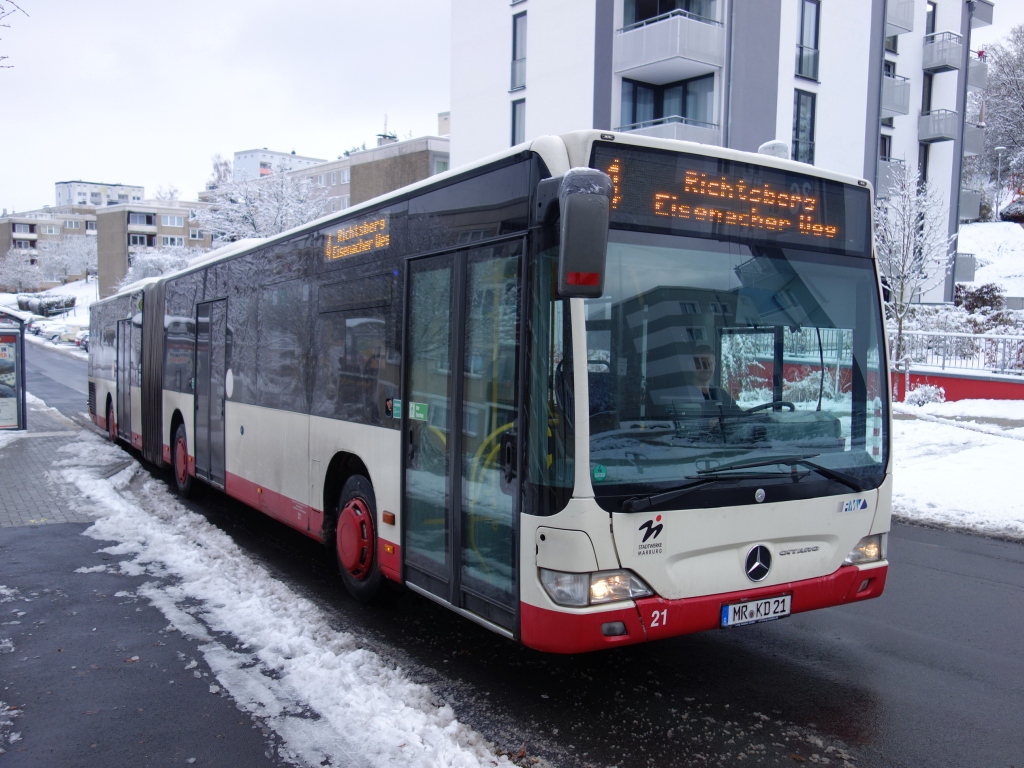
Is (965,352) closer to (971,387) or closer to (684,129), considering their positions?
(971,387)

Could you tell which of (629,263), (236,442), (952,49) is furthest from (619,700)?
(952,49)

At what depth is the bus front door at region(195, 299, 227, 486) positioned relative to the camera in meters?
9.38

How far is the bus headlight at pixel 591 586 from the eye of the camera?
4.12 meters

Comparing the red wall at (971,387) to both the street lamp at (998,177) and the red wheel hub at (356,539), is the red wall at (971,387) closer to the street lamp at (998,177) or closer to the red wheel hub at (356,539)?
the red wheel hub at (356,539)

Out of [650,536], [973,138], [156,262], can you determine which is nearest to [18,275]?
[156,262]

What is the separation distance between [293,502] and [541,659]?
2.97 metres

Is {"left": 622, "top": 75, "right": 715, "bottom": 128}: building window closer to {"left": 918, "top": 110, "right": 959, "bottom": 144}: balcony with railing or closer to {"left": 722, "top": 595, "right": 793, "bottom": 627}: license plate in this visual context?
{"left": 918, "top": 110, "right": 959, "bottom": 144}: balcony with railing

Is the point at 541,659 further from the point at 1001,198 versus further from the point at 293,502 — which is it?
the point at 1001,198

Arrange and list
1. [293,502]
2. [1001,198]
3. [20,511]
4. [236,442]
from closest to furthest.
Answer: [293,502], [236,442], [20,511], [1001,198]

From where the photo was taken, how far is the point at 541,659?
17.6ft

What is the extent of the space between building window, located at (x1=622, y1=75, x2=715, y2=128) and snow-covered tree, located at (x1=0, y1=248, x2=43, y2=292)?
114629 mm

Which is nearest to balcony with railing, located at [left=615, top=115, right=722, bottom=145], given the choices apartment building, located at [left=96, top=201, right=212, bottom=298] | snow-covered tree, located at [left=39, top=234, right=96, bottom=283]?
apartment building, located at [left=96, top=201, right=212, bottom=298]

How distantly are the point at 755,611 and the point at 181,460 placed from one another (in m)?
8.50

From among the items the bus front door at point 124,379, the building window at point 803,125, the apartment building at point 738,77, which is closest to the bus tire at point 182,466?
the bus front door at point 124,379
